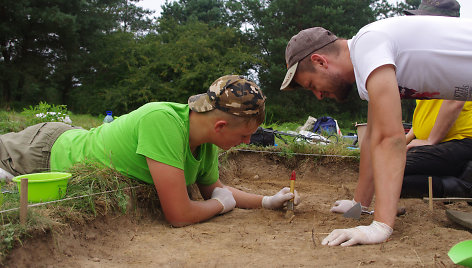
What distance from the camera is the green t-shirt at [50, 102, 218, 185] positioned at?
2.04 metres

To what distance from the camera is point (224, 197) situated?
2516 mm

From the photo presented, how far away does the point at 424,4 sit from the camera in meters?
3.29

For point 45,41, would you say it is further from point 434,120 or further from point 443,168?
point 443,168

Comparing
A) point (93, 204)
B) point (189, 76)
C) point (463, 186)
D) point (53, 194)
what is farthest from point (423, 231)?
point (189, 76)

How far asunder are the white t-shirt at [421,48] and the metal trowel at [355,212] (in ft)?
2.58

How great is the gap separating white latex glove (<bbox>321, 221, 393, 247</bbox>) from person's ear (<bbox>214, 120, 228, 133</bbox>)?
78cm

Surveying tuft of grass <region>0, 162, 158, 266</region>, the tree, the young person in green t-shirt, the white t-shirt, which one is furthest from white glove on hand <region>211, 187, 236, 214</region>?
the tree

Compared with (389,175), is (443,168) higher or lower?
lower

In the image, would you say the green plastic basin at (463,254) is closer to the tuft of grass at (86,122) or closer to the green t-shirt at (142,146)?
the green t-shirt at (142,146)

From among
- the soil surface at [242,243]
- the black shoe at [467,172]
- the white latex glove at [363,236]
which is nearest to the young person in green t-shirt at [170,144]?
the soil surface at [242,243]

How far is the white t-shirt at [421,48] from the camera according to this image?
5.76 ft

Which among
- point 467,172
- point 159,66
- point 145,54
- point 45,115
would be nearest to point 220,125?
point 467,172

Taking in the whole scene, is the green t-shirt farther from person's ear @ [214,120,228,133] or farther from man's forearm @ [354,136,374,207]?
man's forearm @ [354,136,374,207]

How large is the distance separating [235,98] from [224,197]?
31.1 inches
